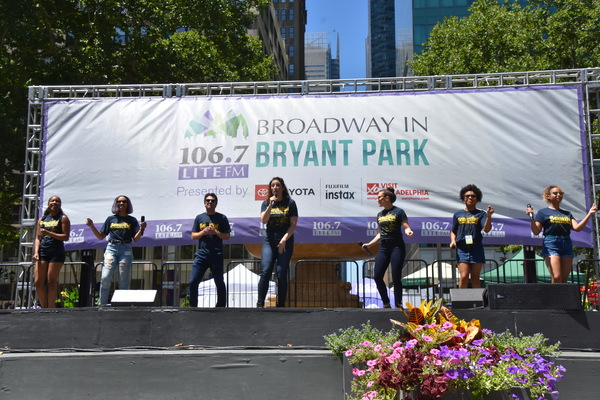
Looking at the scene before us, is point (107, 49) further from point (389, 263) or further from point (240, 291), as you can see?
point (389, 263)

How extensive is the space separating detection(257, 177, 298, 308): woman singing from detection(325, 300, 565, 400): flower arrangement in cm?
213

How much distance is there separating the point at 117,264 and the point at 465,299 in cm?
518

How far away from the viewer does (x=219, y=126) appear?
12.0m

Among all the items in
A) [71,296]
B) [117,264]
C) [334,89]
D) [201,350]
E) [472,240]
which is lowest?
[201,350]

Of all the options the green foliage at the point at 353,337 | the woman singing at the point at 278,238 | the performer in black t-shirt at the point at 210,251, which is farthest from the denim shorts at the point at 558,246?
the performer in black t-shirt at the point at 210,251

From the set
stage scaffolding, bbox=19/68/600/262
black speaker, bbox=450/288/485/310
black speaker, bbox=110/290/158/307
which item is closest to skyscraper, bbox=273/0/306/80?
stage scaffolding, bbox=19/68/600/262

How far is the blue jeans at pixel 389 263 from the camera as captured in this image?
27.2 ft

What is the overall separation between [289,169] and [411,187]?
7.70 feet

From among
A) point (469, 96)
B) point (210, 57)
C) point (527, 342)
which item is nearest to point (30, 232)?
point (469, 96)

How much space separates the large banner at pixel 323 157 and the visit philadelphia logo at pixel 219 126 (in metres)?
0.02

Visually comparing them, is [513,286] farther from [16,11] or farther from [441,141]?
[16,11]

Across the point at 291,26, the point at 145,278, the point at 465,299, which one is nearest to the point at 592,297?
the point at 465,299

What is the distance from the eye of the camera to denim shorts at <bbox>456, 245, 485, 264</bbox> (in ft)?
29.1

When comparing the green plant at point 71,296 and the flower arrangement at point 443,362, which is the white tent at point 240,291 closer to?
the green plant at point 71,296
